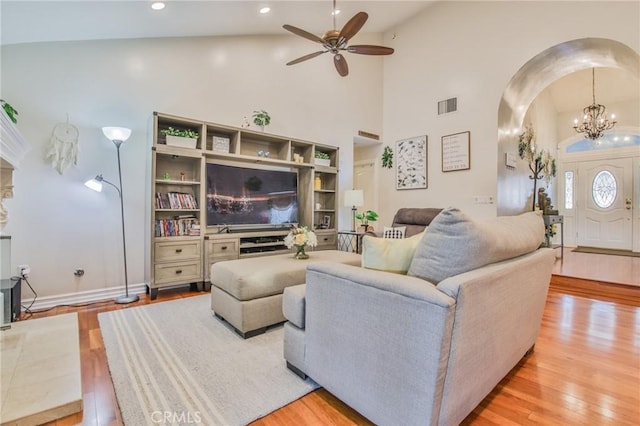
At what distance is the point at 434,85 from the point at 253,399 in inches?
215

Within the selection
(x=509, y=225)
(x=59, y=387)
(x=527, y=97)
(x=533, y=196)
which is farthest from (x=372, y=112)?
(x=59, y=387)

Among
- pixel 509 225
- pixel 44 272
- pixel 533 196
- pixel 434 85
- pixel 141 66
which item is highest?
pixel 434 85

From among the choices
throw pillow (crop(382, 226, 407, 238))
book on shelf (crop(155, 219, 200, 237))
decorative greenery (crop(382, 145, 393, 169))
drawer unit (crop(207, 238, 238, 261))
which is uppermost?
decorative greenery (crop(382, 145, 393, 169))

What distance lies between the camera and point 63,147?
3.04 metres

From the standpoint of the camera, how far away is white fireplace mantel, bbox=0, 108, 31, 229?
2.03 metres

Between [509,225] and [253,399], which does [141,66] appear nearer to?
[253,399]

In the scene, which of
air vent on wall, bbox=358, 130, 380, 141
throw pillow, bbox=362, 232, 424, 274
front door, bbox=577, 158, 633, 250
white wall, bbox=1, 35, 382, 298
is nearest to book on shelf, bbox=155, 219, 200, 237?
white wall, bbox=1, 35, 382, 298

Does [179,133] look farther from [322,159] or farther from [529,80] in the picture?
[529,80]

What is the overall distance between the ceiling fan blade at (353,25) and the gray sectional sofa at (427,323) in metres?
2.22

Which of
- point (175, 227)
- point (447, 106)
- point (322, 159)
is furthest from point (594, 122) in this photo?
point (175, 227)

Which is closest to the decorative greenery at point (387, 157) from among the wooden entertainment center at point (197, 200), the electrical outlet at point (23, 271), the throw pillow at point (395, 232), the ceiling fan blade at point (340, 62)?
the wooden entertainment center at point (197, 200)

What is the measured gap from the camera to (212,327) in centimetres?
249

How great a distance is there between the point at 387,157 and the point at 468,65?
2.02m

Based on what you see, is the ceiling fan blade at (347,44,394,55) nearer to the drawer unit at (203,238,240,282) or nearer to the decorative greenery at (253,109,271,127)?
the decorative greenery at (253,109,271,127)
